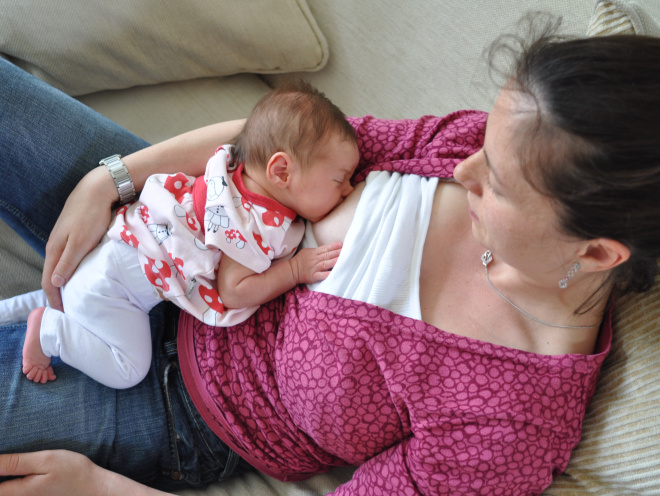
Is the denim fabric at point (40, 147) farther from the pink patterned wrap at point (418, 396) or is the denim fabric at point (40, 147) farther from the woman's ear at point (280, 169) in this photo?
the pink patterned wrap at point (418, 396)

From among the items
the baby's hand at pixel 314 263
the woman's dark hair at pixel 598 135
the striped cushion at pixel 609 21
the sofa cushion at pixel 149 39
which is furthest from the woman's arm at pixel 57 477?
the striped cushion at pixel 609 21

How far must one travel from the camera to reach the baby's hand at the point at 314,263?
3.52 feet

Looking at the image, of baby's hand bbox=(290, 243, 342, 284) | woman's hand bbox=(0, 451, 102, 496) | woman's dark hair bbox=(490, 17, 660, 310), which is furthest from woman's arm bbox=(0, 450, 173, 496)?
woman's dark hair bbox=(490, 17, 660, 310)

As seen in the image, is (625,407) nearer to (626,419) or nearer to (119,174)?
(626,419)

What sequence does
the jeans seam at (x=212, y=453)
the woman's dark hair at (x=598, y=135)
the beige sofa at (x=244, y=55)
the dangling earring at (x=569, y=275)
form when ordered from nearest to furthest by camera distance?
the woman's dark hair at (x=598, y=135)
the dangling earring at (x=569, y=275)
the jeans seam at (x=212, y=453)
the beige sofa at (x=244, y=55)

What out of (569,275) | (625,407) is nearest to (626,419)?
(625,407)

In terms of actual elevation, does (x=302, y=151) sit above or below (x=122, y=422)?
above

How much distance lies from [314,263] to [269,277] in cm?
9

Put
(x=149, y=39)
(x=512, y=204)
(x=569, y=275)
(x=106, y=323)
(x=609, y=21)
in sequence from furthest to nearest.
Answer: (x=149, y=39)
(x=106, y=323)
(x=609, y=21)
(x=569, y=275)
(x=512, y=204)

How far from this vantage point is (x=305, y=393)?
40.6 inches

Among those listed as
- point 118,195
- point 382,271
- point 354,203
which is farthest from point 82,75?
point 382,271

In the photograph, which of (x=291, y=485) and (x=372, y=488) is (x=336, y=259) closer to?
(x=372, y=488)

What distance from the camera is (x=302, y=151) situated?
44.1 inches

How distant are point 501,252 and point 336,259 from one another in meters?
0.31
